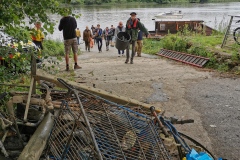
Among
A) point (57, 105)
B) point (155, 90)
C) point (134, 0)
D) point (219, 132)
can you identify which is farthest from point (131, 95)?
point (134, 0)

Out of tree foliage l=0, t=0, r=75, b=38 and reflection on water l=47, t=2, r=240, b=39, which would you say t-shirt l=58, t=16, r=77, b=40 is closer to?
tree foliage l=0, t=0, r=75, b=38

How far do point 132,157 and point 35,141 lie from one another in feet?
3.82

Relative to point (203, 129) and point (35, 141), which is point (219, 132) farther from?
point (35, 141)

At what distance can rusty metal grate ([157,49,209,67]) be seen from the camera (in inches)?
436

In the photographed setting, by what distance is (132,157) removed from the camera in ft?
10.8

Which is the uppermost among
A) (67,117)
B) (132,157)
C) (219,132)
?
(67,117)

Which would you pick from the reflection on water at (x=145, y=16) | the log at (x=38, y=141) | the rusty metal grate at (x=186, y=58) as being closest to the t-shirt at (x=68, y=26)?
the rusty metal grate at (x=186, y=58)

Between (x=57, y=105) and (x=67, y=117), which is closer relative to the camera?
(x=67, y=117)

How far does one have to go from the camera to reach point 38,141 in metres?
3.44

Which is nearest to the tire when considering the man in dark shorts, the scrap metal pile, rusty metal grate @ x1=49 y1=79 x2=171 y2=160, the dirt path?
the dirt path

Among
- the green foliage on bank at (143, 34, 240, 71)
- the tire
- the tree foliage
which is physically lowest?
the green foliage on bank at (143, 34, 240, 71)

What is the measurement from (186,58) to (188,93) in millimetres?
4924

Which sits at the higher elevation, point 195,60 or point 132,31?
point 132,31

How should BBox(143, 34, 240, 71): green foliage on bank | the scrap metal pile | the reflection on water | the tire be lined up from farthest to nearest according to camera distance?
the reflection on water → the tire → BBox(143, 34, 240, 71): green foliage on bank → the scrap metal pile
